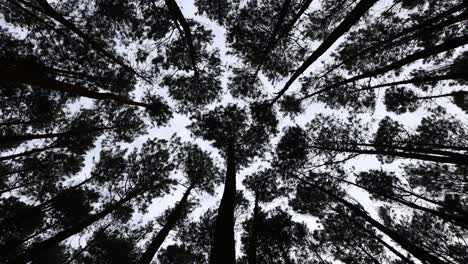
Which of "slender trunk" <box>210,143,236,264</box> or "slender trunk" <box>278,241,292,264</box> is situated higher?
"slender trunk" <box>278,241,292,264</box>

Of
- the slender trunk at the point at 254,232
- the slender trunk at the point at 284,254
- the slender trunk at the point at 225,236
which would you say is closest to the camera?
the slender trunk at the point at 225,236

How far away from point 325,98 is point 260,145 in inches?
184

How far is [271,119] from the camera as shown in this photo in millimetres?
13562

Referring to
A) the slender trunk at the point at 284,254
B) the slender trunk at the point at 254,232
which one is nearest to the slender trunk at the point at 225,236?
the slender trunk at the point at 254,232

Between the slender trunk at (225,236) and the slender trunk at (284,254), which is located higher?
the slender trunk at (284,254)

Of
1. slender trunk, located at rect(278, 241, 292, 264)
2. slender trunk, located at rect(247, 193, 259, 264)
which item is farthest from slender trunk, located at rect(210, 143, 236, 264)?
slender trunk, located at rect(278, 241, 292, 264)

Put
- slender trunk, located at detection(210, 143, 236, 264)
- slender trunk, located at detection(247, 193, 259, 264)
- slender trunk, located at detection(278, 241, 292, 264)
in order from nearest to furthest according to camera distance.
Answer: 1. slender trunk, located at detection(210, 143, 236, 264)
2. slender trunk, located at detection(247, 193, 259, 264)
3. slender trunk, located at detection(278, 241, 292, 264)

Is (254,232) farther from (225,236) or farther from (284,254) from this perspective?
(225,236)

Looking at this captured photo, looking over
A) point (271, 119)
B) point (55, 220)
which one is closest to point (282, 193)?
point (271, 119)

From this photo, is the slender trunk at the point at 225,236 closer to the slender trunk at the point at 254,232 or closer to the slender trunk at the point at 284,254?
the slender trunk at the point at 254,232

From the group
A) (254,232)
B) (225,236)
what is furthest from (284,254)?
(225,236)

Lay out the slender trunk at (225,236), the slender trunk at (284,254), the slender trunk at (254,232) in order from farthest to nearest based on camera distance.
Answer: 1. the slender trunk at (284,254)
2. the slender trunk at (254,232)
3. the slender trunk at (225,236)

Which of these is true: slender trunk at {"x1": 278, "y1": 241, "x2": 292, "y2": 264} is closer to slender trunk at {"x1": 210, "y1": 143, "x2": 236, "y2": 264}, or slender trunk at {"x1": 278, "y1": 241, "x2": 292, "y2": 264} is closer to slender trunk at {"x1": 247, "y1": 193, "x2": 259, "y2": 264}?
slender trunk at {"x1": 247, "y1": 193, "x2": 259, "y2": 264}

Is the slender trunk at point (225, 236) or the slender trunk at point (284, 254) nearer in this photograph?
the slender trunk at point (225, 236)
